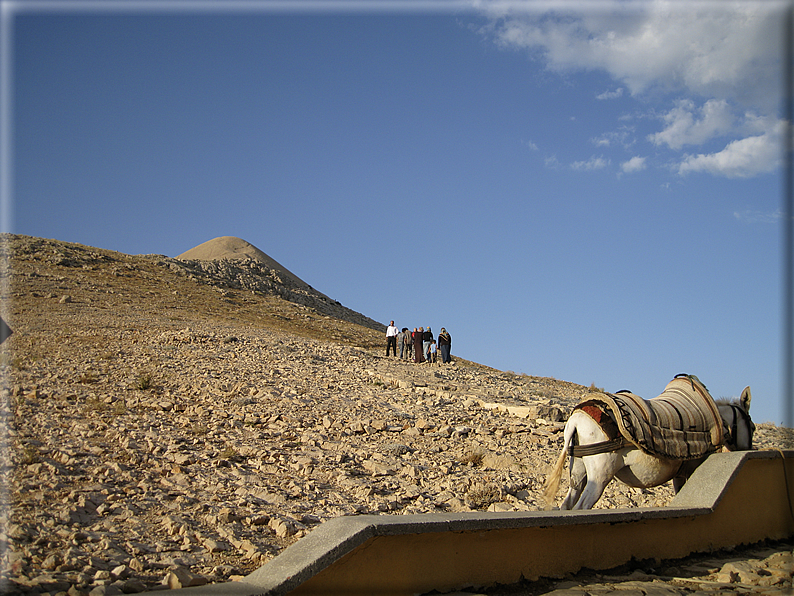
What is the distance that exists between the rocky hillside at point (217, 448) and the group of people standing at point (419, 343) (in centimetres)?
282

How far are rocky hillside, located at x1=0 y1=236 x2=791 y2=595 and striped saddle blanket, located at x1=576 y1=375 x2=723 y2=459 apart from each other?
226cm

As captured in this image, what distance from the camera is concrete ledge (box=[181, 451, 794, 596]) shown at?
11.9 ft

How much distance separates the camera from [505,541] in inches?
176

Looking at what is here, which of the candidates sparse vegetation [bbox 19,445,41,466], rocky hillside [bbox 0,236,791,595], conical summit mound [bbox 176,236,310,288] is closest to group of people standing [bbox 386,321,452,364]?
rocky hillside [bbox 0,236,791,595]

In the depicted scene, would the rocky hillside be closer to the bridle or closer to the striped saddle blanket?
the bridle

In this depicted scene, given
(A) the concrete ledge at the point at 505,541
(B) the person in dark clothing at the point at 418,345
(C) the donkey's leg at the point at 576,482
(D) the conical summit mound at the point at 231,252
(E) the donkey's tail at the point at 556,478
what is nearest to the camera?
(A) the concrete ledge at the point at 505,541

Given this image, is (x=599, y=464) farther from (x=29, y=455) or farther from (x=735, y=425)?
(x=29, y=455)

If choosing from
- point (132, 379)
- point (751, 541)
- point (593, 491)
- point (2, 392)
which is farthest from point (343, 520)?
point (132, 379)

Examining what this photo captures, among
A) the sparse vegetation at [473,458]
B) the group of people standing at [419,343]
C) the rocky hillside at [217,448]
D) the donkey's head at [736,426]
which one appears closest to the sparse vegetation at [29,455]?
the rocky hillside at [217,448]

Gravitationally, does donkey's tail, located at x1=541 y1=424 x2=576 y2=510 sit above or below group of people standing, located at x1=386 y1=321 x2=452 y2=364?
below

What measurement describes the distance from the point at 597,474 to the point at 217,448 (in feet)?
17.6

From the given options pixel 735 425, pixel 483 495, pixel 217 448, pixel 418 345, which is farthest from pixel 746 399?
pixel 418 345

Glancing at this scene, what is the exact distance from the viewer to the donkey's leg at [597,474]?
6.39m

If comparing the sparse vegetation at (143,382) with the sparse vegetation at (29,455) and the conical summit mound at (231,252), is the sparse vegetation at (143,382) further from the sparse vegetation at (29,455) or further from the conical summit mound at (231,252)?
the conical summit mound at (231,252)
